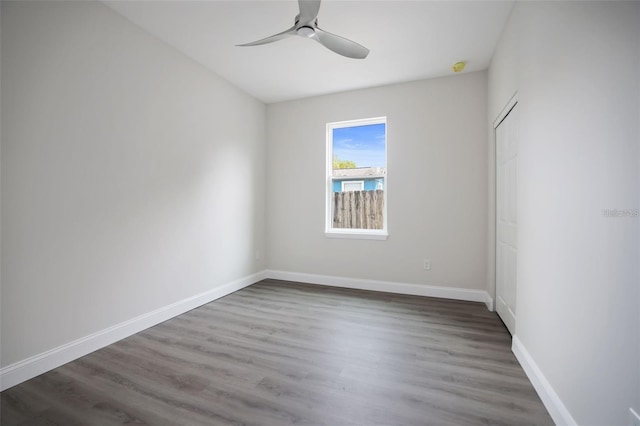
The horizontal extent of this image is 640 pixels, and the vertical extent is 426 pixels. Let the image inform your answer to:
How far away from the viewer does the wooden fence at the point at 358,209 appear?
4008mm

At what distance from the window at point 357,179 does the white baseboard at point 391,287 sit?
0.63m

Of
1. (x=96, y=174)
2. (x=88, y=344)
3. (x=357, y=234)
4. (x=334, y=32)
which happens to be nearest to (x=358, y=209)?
(x=357, y=234)

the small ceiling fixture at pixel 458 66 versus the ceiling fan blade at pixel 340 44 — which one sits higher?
the small ceiling fixture at pixel 458 66

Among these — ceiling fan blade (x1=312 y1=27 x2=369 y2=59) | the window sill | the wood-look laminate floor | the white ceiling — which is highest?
the white ceiling

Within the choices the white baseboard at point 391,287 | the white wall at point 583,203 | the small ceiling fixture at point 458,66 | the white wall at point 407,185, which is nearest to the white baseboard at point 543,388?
the white wall at point 583,203

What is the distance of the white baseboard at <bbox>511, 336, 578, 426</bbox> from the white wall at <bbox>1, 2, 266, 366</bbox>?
3078mm

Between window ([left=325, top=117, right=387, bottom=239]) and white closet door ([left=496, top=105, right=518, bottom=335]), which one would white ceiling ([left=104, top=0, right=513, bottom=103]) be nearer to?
window ([left=325, top=117, right=387, bottom=239])

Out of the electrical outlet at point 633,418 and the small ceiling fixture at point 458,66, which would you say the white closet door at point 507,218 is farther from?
the electrical outlet at point 633,418

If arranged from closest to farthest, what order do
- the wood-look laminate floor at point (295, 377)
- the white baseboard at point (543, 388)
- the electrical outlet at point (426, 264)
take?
the white baseboard at point (543, 388) → the wood-look laminate floor at point (295, 377) → the electrical outlet at point (426, 264)

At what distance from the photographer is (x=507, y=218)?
266 centimetres

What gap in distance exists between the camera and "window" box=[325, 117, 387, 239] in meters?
3.99

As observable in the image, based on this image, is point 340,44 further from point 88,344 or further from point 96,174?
point 88,344

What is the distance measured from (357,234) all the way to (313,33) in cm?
256

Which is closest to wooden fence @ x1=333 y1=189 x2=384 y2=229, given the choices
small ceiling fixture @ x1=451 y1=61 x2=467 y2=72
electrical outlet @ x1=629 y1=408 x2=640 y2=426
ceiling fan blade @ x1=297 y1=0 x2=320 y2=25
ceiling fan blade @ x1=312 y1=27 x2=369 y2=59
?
small ceiling fixture @ x1=451 y1=61 x2=467 y2=72
